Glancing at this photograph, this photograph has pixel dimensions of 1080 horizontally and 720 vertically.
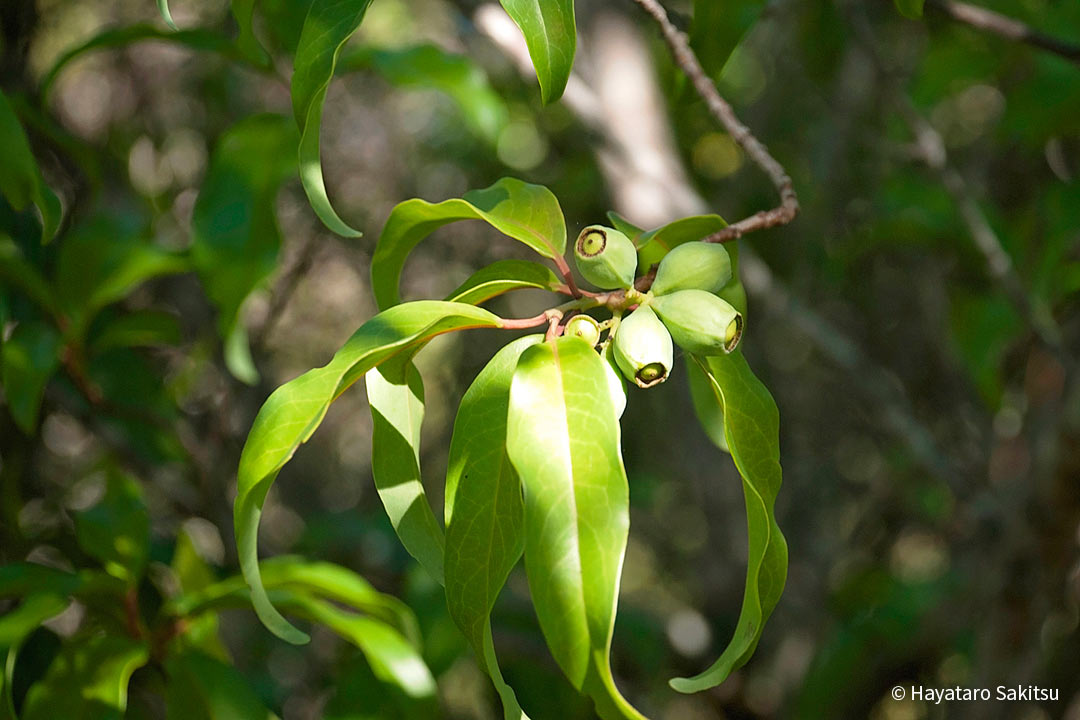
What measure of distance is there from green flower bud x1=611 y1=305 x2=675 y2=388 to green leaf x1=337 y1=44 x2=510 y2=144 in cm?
66

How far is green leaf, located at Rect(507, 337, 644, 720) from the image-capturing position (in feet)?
1.73

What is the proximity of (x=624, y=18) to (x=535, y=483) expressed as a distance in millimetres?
1297

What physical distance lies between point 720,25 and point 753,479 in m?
0.51

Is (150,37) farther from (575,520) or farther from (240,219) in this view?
(575,520)

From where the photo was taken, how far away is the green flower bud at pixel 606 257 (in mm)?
646

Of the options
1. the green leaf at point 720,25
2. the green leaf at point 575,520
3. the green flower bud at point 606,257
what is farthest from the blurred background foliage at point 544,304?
the green leaf at point 575,520

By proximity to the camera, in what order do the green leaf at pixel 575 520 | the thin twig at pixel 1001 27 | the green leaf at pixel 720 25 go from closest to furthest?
the green leaf at pixel 575 520 < the green leaf at pixel 720 25 < the thin twig at pixel 1001 27

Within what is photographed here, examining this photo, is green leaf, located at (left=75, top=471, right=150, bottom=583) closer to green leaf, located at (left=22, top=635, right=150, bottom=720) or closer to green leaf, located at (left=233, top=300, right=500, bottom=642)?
green leaf, located at (left=22, top=635, right=150, bottom=720)

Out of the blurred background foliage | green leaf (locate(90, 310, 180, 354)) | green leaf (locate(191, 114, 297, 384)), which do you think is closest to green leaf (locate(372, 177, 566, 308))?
the blurred background foliage

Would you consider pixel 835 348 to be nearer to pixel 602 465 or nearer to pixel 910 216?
pixel 910 216

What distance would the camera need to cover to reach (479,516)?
0.63m

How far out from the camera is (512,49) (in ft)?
4.24

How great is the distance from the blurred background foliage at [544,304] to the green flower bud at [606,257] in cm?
38

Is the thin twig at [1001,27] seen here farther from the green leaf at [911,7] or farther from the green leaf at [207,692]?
the green leaf at [207,692]
